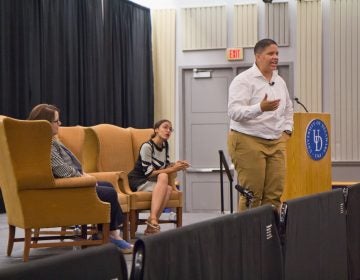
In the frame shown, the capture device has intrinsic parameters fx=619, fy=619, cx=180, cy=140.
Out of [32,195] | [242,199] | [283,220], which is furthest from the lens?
[32,195]

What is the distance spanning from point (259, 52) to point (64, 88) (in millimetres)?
4163

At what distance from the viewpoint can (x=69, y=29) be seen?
753cm

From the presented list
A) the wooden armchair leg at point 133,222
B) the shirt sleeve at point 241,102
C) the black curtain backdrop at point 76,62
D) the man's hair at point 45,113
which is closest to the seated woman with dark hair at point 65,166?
the man's hair at point 45,113

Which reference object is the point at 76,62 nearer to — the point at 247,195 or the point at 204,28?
the point at 204,28

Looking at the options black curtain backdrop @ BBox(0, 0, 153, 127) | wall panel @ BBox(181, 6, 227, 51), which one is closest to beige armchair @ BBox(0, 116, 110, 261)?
black curtain backdrop @ BBox(0, 0, 153, 127)

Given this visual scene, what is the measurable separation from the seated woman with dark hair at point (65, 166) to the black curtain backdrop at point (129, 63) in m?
3.93

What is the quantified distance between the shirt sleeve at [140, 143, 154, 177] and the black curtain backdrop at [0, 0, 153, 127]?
1984 millimetres

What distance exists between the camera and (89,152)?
5.53 meters

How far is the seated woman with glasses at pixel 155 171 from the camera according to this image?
5184mm

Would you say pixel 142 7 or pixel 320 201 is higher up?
pixel 142 7

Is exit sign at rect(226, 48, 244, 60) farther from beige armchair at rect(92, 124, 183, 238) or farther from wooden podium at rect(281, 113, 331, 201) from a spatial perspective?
wooden podium at rect(281, 113, 331, 201)

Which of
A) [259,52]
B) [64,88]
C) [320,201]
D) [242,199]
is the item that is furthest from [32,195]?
[64,88]

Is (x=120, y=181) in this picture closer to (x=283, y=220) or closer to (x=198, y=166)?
(x=283, y=220)

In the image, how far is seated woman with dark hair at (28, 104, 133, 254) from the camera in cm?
407
